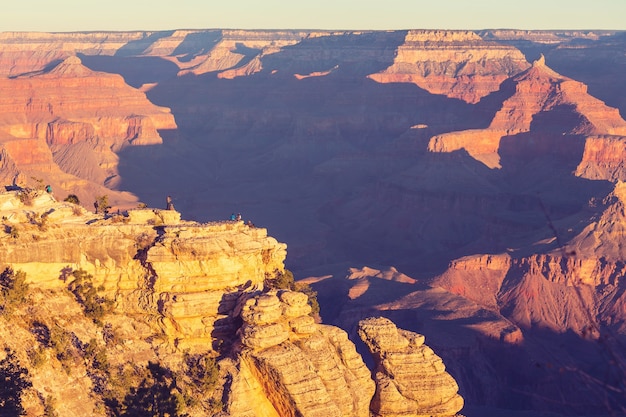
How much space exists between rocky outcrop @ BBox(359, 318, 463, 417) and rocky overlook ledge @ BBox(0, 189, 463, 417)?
0.04 metres

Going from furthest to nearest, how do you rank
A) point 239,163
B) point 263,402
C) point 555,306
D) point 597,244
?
point 239,163
point 597,244
point 555,306
point 263,402

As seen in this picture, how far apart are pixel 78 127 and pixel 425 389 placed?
141 m

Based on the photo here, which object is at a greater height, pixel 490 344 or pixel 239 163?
pixel 490 344

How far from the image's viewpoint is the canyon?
1626 inches

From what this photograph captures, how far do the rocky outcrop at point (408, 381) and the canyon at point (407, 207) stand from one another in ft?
0.35

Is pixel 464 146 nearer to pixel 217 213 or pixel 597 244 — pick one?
pixel 217 213

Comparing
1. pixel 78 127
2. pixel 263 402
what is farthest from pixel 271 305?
pixel 78 127

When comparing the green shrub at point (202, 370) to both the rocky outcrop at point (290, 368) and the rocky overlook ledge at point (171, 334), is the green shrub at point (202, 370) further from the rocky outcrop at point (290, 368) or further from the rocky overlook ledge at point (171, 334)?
the rocky outcrop at point (290, 368)

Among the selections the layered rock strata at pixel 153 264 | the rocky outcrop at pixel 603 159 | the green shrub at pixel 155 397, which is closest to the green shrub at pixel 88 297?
the layered rock strata at pixel 153 264

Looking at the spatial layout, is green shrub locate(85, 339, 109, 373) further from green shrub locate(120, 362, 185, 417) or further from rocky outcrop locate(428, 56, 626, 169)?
rocky outcrop locate(428, 56, 626, 169)

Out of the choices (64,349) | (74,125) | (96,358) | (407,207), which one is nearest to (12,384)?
(64,349)

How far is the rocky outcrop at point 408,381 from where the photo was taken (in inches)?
1209

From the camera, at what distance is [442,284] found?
94.1 m

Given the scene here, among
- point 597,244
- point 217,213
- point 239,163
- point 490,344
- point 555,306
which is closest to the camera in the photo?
point 490,344
